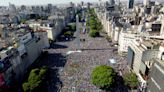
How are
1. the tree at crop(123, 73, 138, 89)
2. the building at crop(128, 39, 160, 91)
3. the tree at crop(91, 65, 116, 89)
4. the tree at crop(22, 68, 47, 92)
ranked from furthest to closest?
the building at crop(128, 39, 160, 91), the tree at crop(123, 73, 138, 89), the tree at crop(91, 65, 116, 89), the tree at crop(22, 68, 47, 92)

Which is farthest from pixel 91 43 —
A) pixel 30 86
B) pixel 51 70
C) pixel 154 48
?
pixel 30 86

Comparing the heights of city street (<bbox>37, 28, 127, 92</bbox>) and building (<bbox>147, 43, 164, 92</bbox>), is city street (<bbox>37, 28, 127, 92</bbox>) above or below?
below

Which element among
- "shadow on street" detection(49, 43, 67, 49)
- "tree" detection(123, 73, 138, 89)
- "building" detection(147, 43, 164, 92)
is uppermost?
A: "building" detection(147, 43, 164, 92)

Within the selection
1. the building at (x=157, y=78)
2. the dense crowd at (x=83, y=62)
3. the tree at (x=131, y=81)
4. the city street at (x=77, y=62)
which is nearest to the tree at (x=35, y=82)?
the city street at (x=77, y=62)

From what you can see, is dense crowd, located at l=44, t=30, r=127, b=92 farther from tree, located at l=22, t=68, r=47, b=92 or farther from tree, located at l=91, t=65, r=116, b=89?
tree, located at l=22, t=68, r=47, b=92

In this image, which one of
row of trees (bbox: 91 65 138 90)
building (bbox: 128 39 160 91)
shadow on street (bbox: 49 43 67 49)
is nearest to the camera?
row of trees (bbox: 91 65 138 90)

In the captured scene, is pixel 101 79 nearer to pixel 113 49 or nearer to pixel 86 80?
pixel 86 80

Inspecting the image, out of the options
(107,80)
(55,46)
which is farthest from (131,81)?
(55,46)

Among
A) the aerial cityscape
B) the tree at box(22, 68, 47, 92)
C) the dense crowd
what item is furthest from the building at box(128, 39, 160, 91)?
the tree at box(22, 68, 47, 92)

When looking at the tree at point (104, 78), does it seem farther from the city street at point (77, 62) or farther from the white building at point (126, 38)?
the white building at point (126, 38)

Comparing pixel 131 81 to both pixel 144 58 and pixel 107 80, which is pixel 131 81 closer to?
pixel 107 80
